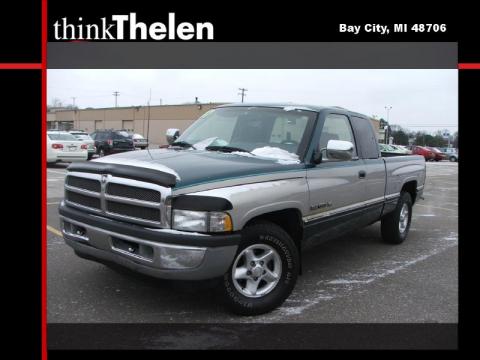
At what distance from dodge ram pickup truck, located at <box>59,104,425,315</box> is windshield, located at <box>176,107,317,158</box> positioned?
1cm

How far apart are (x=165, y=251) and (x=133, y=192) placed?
1.85ft

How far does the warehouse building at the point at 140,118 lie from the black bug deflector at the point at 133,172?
44.8 metres

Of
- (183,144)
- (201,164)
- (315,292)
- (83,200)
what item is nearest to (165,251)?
(201,164)

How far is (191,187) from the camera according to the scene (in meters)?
3.62

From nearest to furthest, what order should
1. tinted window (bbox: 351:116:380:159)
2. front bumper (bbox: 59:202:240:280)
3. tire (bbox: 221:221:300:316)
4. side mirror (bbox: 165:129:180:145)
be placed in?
1. front bumper (bbox: 59:202:240:280)
2. tire (bbox: 221:221:300:316)
3. tinted window (bbox: 351:116:380:159)
4. side mirror (bbox: 165:129:180:145)

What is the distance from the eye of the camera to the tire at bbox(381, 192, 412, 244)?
680cm

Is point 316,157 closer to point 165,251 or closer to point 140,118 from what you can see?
point 165,251

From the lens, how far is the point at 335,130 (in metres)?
5.39

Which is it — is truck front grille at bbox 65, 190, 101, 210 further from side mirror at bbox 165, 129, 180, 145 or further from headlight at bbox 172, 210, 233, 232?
side mirror at bbox 165, 129, 180, 145

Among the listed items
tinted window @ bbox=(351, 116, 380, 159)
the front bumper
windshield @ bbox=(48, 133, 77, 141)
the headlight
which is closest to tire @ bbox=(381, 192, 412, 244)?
tinted window @ bbox=(351, 116, 380, 159)

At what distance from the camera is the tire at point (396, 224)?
Answer: 6.80 meters
